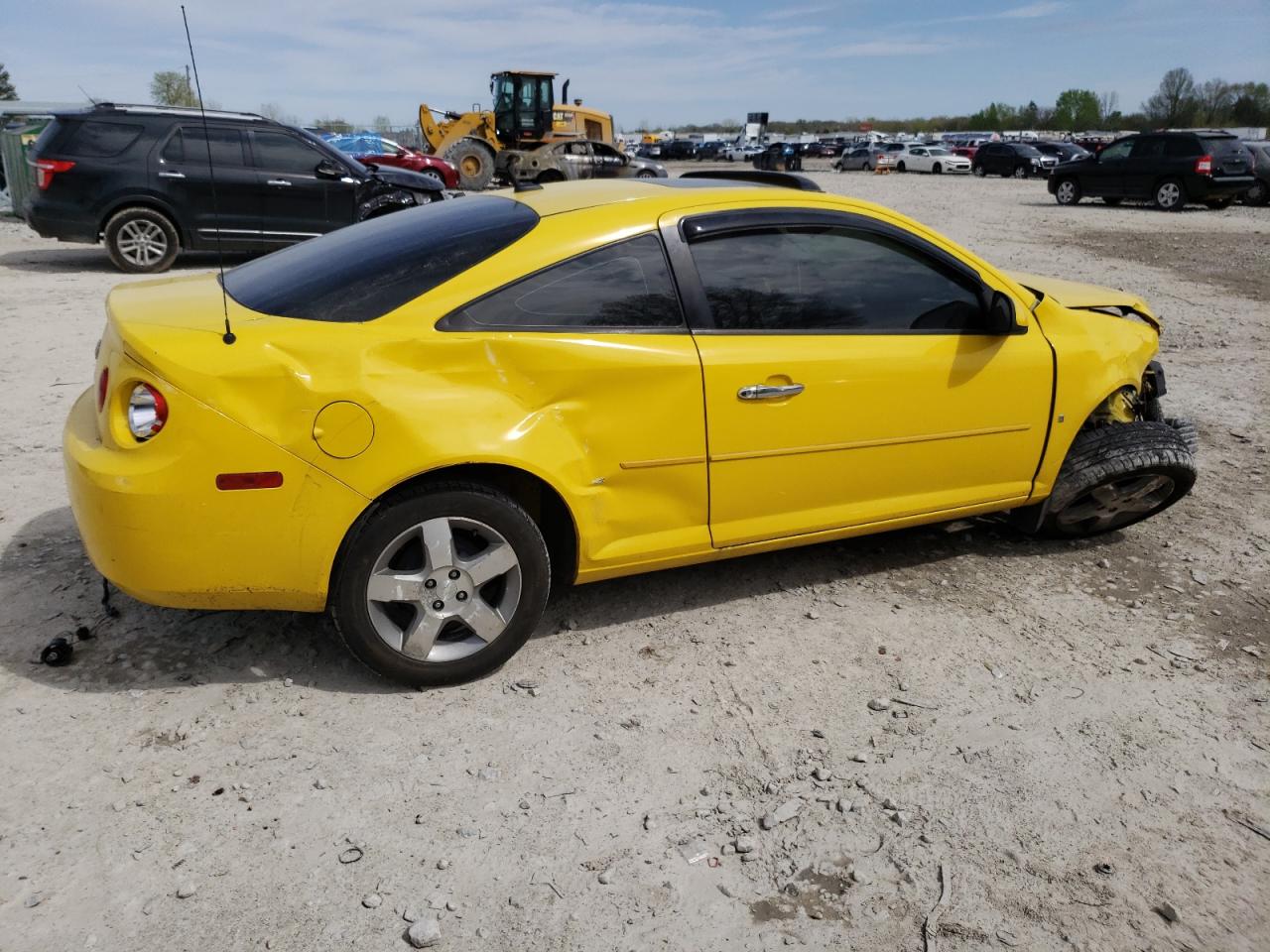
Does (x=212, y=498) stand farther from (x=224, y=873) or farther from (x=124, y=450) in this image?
(x=224, y=873)

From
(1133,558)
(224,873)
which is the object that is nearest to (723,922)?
(224,873)

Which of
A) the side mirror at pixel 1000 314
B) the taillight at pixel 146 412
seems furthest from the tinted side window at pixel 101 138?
the side mirror at pixel 1000 314

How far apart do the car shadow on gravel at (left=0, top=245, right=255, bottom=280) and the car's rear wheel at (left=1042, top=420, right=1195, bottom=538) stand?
33.9 feet

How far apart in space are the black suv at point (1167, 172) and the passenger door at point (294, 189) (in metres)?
18.3

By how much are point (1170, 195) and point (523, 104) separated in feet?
50.7

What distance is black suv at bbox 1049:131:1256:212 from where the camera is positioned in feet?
68.0

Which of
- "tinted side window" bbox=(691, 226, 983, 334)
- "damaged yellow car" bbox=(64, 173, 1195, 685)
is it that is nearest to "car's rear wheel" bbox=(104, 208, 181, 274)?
"damaged yellow car" bbox=(64, 173, 1195, 685)

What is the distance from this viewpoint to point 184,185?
36.2ft

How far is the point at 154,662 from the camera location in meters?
3.30

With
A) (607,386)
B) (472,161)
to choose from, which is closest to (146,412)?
(607,386)

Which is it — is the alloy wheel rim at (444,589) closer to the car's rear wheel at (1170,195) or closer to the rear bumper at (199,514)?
the rear bumper at (199,514)

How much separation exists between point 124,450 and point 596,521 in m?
1.46

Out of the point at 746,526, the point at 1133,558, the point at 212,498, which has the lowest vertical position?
the point at 1133,558

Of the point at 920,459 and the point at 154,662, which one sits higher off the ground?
the point at 920,459
